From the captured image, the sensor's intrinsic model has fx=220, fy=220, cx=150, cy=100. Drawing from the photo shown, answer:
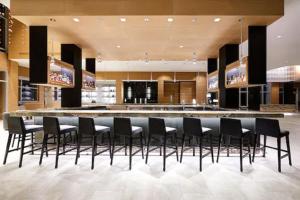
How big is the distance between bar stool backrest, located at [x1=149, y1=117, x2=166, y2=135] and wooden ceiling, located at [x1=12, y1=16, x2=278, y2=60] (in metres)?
2.15

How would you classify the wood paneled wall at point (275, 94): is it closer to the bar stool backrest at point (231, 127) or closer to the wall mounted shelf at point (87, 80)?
the wall mounted shelf at point (87, 80)

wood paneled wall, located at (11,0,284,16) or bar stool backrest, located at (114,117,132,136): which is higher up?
wood paneled wall, located at (11,0,284,16)

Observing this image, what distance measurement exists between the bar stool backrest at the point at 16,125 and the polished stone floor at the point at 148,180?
2.00 feet

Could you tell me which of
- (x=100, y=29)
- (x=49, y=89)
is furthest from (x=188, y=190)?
(x=49, y=89)

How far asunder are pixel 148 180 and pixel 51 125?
76.2 inches

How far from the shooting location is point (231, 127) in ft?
12.1

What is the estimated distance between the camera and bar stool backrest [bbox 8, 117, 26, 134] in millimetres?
3750

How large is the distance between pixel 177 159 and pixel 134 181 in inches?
45.5

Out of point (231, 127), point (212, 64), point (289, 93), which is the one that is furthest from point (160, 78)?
point (289, 93)

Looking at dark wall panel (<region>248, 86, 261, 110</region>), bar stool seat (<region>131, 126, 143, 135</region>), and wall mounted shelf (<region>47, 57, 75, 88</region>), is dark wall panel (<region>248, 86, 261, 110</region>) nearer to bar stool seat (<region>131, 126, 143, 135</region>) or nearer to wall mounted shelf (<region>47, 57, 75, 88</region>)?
bar stool seat (<region>131, 126, 143, 135</region>)

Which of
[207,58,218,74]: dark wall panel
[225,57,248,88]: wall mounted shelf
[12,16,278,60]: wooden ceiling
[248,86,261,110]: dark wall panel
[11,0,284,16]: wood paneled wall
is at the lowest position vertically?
[248,86,261,110]: dark wall panel

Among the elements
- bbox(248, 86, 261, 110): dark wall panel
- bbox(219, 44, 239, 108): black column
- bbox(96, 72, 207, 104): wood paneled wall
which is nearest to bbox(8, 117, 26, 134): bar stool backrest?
bbox(248, 86, 261, 110): dark wall panel

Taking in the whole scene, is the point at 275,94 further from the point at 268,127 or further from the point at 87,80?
the point at 268,127

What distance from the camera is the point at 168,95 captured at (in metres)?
13.9
